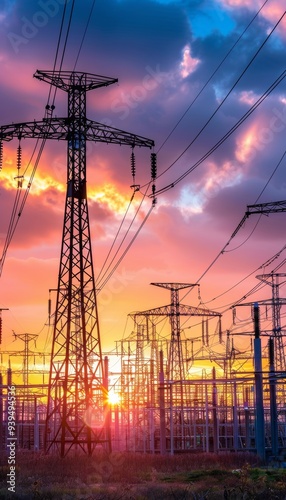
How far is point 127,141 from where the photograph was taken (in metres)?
31.6

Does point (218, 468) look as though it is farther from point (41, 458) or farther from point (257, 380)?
point (41, 458)

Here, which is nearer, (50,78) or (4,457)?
(4,457)

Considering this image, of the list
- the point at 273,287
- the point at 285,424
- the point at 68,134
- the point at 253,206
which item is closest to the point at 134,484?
the point at 68,134

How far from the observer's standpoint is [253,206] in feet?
113

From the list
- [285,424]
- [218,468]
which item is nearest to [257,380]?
[218,468]

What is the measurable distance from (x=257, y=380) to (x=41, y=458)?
22.3 feet

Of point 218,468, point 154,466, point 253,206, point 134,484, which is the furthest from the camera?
point 253,206

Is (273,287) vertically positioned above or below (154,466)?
above

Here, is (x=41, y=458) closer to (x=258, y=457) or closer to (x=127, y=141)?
(x=258, y=457)

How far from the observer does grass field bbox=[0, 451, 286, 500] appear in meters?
16.5

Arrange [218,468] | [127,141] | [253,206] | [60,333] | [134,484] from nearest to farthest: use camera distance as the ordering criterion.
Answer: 1. [134,484]
2. [218,468]
3. [60,333]
4. [127,141]
5. [253,206]

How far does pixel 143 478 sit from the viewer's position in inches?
818

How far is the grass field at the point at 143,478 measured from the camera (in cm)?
1647

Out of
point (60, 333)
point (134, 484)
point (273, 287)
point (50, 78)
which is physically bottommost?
point (134, 484)
